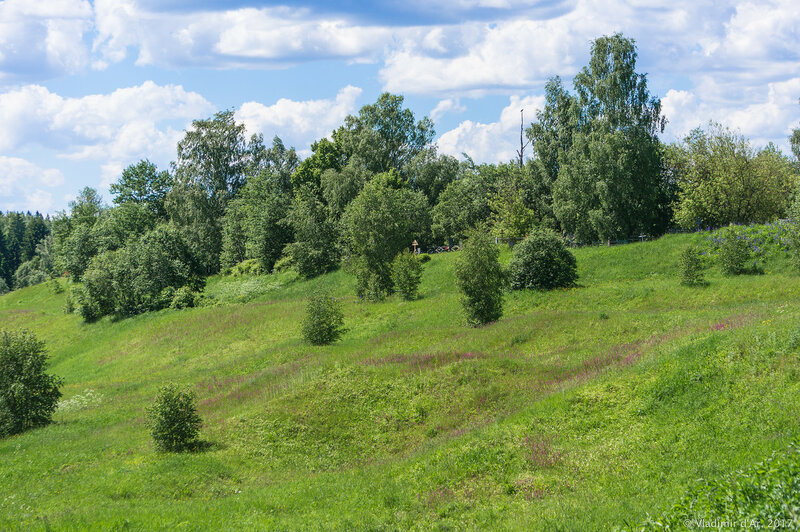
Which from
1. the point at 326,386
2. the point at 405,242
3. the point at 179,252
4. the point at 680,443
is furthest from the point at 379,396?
the point at 179,252

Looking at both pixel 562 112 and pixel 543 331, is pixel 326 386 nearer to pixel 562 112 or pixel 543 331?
pixel 543 331

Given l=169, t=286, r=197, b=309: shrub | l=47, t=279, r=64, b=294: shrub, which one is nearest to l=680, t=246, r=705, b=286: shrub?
l=169, t=286, r=197, b=309: shrub

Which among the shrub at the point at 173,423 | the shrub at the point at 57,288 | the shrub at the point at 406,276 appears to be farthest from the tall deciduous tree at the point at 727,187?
the shrub at the point at 57,288

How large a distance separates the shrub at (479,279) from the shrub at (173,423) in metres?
19.6

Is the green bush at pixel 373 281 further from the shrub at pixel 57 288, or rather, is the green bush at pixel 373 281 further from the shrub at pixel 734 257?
the shrub at pixel 57 288

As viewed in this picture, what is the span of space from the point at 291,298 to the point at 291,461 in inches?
1750

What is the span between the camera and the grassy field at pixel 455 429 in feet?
45.4

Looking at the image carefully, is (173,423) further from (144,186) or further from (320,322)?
(144,186)

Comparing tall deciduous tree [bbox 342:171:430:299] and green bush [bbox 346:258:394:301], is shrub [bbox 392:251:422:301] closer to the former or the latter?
green bush [bbox 346:258:394:301]

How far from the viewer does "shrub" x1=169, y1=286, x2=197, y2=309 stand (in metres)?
61.4

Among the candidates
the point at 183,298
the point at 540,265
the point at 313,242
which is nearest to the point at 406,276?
the point at 540,265

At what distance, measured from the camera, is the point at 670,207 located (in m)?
62.9

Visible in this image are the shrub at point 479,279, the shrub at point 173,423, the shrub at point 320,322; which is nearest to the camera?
the shrub at point 173,423

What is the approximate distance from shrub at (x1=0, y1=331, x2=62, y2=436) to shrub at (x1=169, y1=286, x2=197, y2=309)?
3260 centimetres
